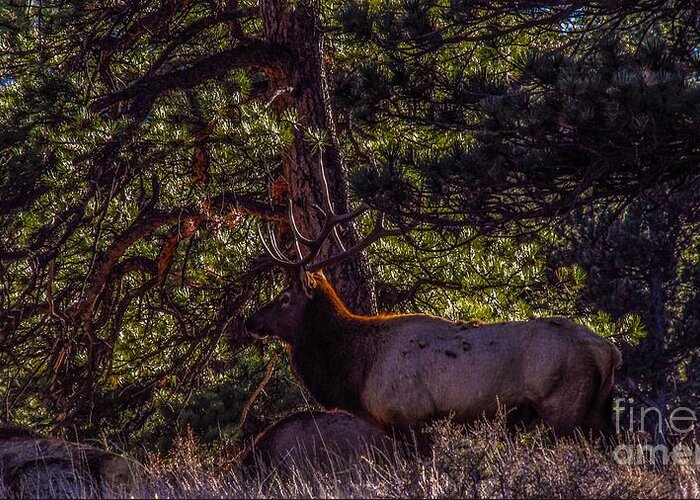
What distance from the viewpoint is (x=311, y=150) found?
448 inches

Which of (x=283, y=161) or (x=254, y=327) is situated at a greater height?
(x=283, y=161)

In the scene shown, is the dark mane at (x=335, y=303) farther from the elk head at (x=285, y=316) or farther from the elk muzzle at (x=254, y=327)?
the elk muzzle at (x=254, y=327)

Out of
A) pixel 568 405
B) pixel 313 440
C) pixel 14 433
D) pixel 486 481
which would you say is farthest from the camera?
pixel 313 440

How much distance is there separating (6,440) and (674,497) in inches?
202

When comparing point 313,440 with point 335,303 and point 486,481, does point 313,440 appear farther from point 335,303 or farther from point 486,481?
point 486,481

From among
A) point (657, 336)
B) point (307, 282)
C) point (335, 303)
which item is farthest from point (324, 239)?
point (657, 336)

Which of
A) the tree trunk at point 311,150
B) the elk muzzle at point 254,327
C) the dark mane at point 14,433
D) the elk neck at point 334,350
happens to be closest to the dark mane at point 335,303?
the elk neck at point 334,350

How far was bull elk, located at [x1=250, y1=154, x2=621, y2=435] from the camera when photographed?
29.4 ft

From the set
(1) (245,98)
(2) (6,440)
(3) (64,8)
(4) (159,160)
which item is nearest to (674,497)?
(2) (6,440)

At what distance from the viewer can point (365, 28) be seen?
911 cm

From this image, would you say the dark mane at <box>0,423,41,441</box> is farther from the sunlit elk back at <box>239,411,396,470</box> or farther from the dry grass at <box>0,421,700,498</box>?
the sunlit elk back at <box>239,411,396,470</box>

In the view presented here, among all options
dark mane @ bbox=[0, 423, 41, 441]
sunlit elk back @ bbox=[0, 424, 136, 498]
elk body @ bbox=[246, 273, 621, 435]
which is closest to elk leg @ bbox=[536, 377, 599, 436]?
elk body @ bbox=[246, 273, 621, 435]

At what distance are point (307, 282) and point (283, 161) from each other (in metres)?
1.67

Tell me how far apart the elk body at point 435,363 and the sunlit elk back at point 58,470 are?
2.51 m
